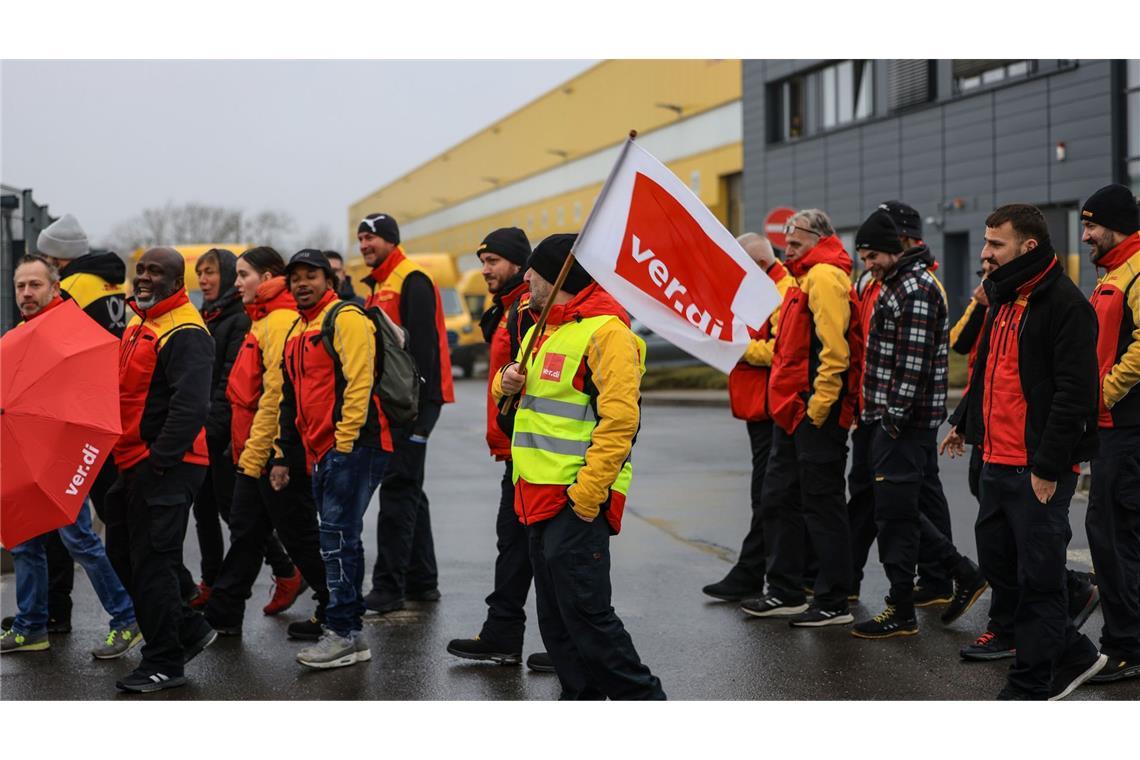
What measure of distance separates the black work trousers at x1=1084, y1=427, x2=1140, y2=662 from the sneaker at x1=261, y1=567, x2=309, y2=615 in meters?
4.08

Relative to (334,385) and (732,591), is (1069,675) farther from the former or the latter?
(334,385)

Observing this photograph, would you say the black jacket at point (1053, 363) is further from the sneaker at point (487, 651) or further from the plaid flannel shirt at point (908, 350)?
the sneaker at point (487, 651)

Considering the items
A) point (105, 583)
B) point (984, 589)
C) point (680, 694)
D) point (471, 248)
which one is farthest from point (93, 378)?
point (471, 248)

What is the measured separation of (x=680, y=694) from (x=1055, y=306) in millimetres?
2159

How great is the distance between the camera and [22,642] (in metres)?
6.48

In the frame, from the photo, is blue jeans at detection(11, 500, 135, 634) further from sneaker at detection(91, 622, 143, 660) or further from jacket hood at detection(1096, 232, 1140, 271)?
jacket hood at detection(1096, 232, 1140, 271)

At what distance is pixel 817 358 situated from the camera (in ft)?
22.7

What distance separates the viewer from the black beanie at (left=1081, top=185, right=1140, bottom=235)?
5.95m

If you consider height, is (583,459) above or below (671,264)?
below

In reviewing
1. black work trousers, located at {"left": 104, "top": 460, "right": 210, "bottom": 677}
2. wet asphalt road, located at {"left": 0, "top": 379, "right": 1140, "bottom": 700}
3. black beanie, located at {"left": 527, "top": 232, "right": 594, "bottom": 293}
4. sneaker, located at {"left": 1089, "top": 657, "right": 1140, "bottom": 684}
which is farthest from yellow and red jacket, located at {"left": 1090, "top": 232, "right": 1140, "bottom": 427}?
black work trousers, located at {"left": 104, "top": 460, "right": 210, "bottom": 677}

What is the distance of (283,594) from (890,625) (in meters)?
3.24

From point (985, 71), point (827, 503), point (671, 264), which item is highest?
point (985, 71)

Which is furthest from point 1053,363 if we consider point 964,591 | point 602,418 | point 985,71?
point 985,71

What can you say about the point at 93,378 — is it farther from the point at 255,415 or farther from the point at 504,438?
the point at 504,438
